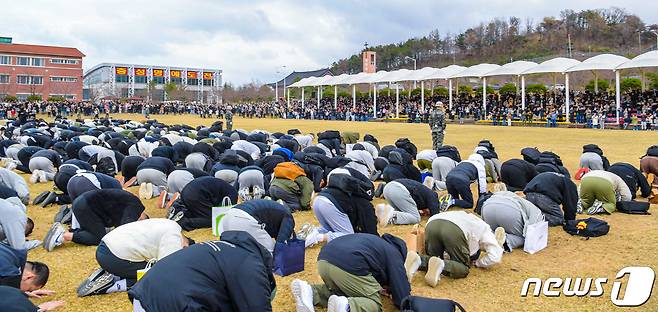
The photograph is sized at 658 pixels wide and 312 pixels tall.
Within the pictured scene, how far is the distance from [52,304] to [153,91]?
71.9 m

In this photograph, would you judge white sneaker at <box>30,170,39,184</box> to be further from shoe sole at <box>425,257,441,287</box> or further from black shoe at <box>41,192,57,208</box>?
shoe sole at <box>425,257,441,287</box>

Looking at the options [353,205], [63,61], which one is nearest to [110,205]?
[353,205]

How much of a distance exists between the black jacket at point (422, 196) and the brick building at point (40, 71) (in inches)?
2358

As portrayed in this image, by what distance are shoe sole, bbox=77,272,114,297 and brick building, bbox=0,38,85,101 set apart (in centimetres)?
6010

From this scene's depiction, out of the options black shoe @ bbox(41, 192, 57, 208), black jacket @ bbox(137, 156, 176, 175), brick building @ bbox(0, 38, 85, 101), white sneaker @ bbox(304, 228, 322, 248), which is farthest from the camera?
brick building @ bbox(0, 38, 85, 101)

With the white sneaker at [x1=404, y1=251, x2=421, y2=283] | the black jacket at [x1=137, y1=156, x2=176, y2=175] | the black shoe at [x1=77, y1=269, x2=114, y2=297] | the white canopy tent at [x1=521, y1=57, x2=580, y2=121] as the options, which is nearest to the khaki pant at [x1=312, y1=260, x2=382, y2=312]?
the white sneaker at [x1=404, y1=251, x2=421, y2=283]

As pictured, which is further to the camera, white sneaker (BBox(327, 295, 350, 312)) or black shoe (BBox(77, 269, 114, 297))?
black shoe (BBox(77, 269, 114, 297))

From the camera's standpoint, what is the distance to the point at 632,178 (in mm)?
7703

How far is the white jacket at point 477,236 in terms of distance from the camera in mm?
4605

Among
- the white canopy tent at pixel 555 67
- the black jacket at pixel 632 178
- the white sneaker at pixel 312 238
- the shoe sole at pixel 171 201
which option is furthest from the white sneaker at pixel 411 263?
the white canopy tent at pixel 555 67

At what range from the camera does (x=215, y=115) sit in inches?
1766

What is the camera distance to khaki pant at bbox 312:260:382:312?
3586mm

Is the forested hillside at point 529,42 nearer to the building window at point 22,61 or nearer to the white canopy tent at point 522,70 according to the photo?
the white canopy tent at point 522,70

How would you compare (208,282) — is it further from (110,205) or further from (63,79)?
(63,79)
